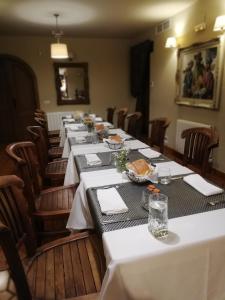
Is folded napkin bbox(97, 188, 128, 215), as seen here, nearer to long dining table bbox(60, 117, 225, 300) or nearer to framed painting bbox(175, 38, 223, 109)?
long dining table bbox(60, 117, 225, 300)

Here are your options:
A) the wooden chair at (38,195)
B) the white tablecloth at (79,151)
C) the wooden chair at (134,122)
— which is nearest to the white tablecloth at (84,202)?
the wooden chair at (38,195)

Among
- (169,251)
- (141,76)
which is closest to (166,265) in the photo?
(169,251)

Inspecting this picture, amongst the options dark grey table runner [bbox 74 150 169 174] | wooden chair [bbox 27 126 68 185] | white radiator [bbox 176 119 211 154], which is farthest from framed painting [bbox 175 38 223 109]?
wooden chair [bbox 27 126 68 185]

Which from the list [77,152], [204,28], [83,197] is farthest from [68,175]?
[204,28]

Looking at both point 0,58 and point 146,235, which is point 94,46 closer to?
point 0,58

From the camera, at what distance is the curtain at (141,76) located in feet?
17.1

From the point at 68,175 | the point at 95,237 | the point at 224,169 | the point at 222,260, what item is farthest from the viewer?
the point at 224,169

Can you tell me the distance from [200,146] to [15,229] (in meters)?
1.62

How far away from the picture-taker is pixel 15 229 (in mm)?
1127

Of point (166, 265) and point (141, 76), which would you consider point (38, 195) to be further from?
point (141, 76)

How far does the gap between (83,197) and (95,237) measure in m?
0.25

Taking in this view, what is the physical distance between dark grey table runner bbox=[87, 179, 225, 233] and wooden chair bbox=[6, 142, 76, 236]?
440 mm

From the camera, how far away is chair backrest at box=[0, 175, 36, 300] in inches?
33.3

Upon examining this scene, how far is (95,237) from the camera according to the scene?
1313 mm
